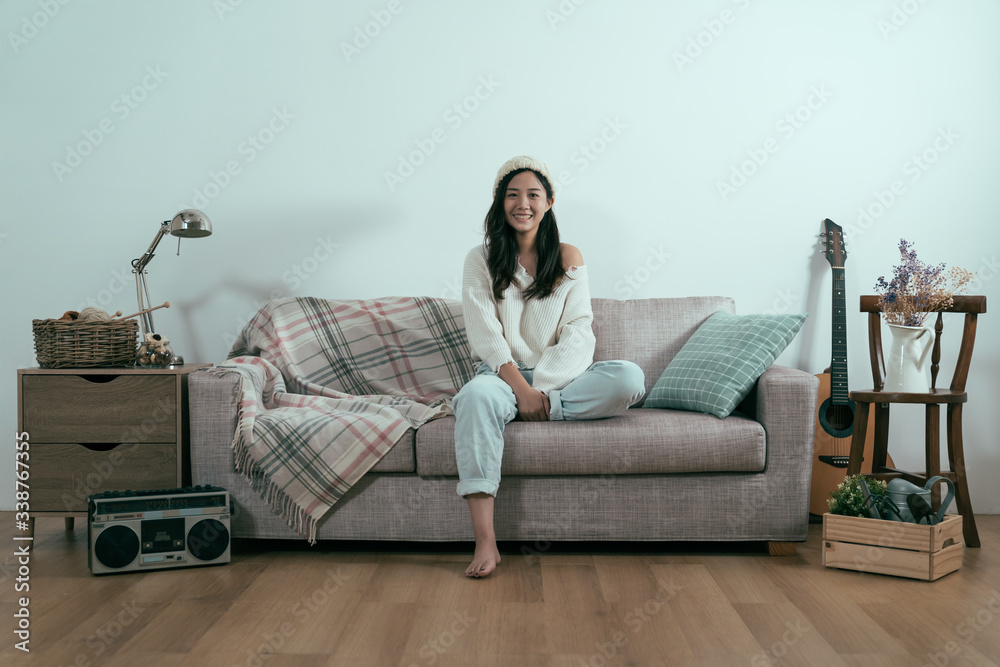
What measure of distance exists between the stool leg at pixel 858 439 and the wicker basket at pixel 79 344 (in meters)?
2.22

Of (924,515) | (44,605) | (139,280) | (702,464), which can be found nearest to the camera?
(44,605)

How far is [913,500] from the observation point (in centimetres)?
183

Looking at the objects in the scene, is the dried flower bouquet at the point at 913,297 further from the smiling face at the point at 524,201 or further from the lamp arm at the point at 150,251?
the lamp arm at the point at 150,251

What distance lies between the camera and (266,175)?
110 inches

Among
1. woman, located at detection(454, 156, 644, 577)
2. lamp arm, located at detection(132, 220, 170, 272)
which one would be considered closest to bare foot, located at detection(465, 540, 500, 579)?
woman, located at detection(454, 156, 644, 577)

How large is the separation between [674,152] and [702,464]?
1328mm

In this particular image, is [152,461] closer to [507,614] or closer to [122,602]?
[122,602]

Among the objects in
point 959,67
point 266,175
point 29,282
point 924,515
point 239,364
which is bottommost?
point 924,515

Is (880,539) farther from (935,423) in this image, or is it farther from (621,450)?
(621,450)

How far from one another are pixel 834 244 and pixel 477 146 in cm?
138

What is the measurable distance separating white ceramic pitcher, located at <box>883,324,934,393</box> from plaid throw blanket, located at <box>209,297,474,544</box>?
1324 mm

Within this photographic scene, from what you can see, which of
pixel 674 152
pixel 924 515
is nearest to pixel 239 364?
pixel 674 152

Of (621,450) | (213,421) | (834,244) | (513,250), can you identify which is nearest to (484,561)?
(621,450)

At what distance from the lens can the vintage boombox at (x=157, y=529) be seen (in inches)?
71.8
